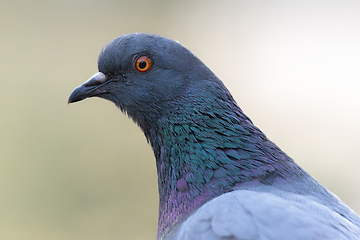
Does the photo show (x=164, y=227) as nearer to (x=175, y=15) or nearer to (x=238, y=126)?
(x=238, y=126)

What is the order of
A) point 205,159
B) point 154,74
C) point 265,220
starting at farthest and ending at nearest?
point 154,74 < point 205,159 < point 265,220

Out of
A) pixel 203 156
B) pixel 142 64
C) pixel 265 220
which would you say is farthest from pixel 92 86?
pixel 265 220

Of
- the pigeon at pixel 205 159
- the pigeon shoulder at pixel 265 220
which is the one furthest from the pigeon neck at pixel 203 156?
the pigeon shoulder at pixel 265 220

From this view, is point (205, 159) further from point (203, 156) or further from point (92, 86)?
point (92, 86)

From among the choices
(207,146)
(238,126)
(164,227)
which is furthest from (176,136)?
(164,227)

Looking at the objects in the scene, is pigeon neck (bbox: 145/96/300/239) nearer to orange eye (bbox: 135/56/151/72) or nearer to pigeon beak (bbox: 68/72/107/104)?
orange eye (bbox: 135/56/151/72)

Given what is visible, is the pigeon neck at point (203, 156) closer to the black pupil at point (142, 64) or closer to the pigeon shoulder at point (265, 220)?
the pigeon shoulder at point (265, 220)

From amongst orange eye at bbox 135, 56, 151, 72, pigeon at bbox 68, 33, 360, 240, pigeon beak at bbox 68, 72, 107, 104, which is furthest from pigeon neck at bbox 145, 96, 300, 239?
pigeon beak at bbox 68, 72, 107, 104
